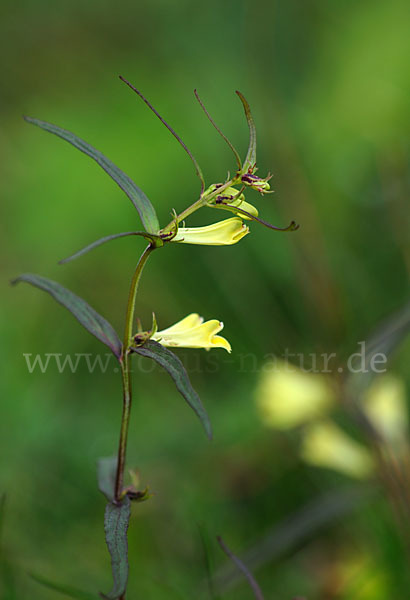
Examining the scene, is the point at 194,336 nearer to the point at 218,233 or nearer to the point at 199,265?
the point at 218,233

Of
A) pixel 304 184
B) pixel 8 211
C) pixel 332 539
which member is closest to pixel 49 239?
pixel 8 211

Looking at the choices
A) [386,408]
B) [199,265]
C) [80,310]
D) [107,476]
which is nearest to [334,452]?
[386,408]

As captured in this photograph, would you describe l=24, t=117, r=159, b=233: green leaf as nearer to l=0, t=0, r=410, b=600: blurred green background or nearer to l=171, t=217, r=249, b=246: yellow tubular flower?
l=171, t=217, r=249, b=246: yellow tubular flower

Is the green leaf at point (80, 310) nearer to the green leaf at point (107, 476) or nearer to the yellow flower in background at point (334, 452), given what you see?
the green leaf at point (107, 476)

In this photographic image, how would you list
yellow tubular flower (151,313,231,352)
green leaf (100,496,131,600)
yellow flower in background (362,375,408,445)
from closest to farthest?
green leaf (100,496,131,600) < yellow tubular flower (151,313,231,352) < yellow flower in background (362,375,408,445)

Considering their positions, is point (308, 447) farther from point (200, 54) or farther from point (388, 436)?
point (200, 54)

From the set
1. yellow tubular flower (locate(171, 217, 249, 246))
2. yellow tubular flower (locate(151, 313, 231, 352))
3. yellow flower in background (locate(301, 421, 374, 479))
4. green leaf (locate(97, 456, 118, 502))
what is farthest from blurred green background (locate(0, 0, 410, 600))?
yellow tubular flower (locate(171, 217, 249, 246))

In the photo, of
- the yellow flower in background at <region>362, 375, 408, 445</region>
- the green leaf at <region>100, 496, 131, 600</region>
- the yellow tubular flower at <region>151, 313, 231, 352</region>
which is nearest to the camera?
the green leaf at <region>100, 496, 131, 600</region>
